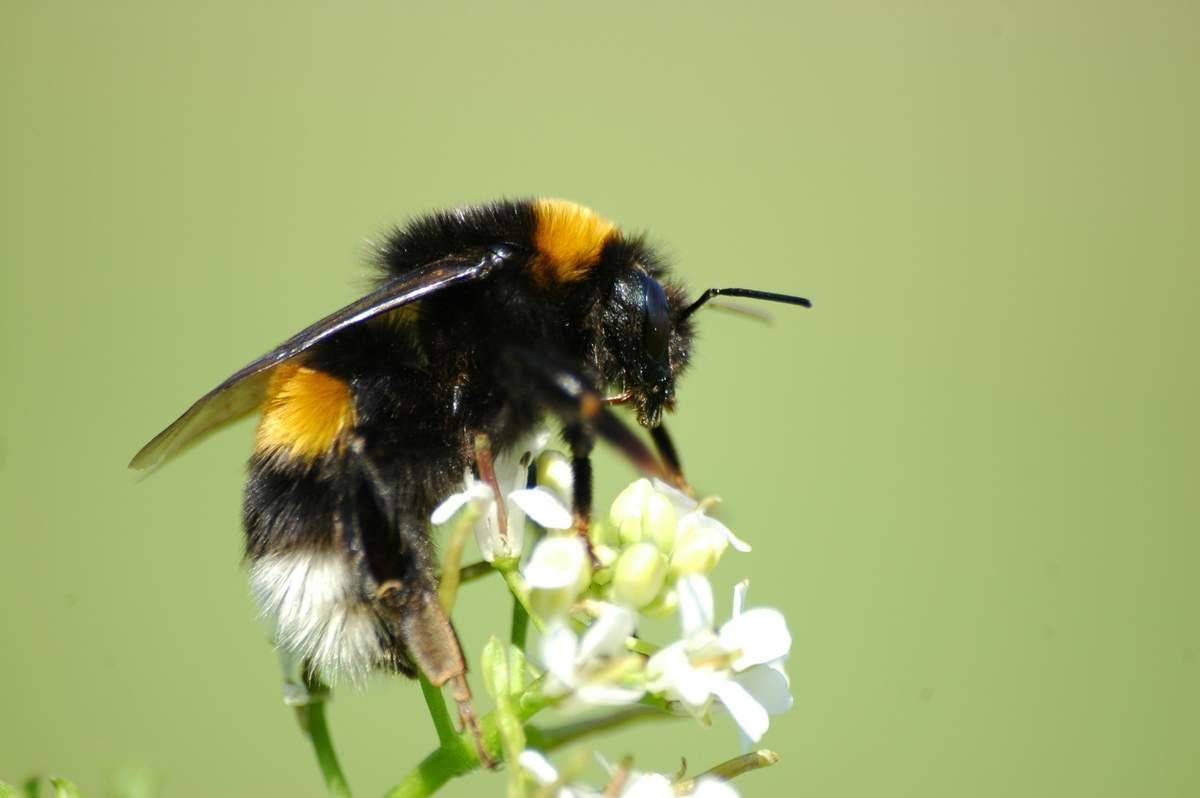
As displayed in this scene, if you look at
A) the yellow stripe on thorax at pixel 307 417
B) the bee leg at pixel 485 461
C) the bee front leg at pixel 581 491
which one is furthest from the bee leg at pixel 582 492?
the yellow stripe on thorax at pixel 307 417

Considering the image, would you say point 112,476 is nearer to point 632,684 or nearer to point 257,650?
point 257,650

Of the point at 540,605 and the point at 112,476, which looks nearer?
the point at 540,605

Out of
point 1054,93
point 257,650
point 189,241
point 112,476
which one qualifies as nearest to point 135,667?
point 257,650

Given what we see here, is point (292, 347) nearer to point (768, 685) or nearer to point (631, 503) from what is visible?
point (631, 503)

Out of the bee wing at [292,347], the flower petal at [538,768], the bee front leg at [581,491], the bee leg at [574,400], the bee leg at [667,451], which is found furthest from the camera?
the bee leg at [667,451]

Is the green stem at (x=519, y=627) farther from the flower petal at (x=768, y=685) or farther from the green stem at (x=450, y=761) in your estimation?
the flower petal at (x=768, y=685)

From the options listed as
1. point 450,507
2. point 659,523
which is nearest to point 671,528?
point 659,523

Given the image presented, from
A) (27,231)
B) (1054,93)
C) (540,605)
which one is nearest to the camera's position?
(540,605)
